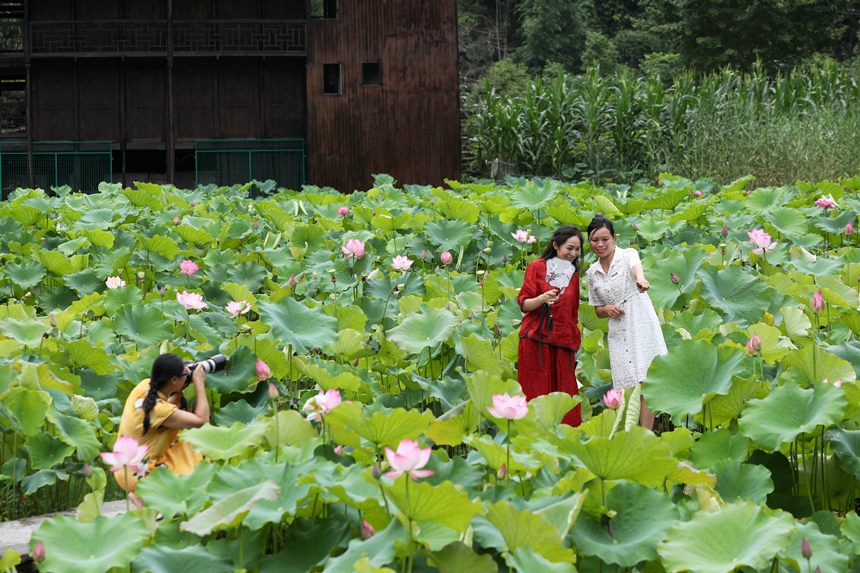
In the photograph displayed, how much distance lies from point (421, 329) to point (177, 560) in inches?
82.9

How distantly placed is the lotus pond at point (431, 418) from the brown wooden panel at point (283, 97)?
12.5 m

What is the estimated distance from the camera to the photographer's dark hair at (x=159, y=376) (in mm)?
3119

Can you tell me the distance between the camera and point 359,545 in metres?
1.91

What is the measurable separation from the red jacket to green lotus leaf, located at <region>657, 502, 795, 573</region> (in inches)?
77.3

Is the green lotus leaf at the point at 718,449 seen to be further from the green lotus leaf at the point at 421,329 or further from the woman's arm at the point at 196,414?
the woman's arm at the point at 196,414

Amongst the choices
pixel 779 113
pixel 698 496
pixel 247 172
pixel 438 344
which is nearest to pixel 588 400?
pixel 438 344

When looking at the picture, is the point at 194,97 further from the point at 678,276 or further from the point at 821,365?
the point at 821,365

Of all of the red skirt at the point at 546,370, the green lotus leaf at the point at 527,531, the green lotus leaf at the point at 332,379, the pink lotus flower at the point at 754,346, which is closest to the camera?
the green lotus leaf at the point at 527,531

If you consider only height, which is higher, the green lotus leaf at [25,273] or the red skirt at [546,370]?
the green lotus leaf at [25,273]

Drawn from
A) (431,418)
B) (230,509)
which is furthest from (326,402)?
(230,509)

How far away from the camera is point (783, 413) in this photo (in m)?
2.58

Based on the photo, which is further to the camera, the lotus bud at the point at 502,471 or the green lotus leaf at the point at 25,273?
the green lotus leaf at the point at 25,273

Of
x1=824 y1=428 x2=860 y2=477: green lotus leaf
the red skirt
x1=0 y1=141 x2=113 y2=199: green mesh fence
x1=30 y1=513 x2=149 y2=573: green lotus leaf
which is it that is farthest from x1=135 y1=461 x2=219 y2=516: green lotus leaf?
x1=0 y1=141 x2=113 y2=199: green mesh fence

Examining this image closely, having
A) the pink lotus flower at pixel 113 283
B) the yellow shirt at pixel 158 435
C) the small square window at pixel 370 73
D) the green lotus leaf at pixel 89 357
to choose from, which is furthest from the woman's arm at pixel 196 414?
the small square window at pixel 370 73
